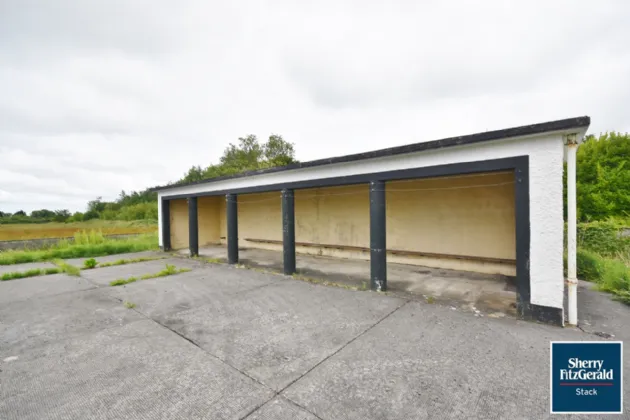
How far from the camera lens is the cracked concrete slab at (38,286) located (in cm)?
516

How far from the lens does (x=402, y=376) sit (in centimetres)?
234

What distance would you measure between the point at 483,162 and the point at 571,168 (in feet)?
3.10

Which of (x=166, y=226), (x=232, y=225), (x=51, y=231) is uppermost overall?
(x=232, y=225)

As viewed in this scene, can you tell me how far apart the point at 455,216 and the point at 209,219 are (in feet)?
35.2

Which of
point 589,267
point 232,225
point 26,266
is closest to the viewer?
point 589,267

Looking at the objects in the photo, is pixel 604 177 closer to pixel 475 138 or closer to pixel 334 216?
pixel 334 216

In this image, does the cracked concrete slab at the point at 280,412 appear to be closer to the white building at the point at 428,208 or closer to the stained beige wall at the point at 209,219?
the white building at the point at 428,208

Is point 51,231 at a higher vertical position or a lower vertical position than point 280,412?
higher

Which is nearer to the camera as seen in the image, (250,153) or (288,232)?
(288,232)

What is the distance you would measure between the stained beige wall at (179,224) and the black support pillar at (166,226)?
0.36 m

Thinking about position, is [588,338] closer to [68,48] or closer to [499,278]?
[499,278]

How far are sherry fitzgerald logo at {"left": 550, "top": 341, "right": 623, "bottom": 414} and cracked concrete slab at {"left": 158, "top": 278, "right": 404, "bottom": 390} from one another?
1856 mm

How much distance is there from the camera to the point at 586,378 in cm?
220

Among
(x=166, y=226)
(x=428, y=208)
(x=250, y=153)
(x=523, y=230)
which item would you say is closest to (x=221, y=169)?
(x=250, y=153)
